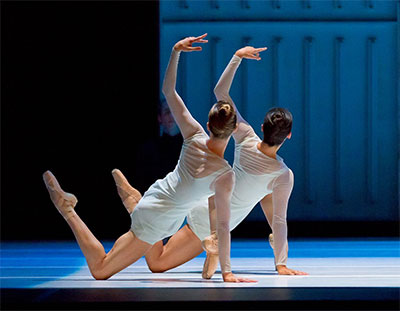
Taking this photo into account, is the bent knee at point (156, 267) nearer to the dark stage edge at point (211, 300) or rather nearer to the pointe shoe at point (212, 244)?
the pointe shoe at point (212, 244)

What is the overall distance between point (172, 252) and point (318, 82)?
3.50 m

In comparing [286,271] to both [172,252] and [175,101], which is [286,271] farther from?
[175,101]

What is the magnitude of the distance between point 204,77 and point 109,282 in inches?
152

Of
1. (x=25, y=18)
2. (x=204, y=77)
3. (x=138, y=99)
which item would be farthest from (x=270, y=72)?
(x=25, y=18)

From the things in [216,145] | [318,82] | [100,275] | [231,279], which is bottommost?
[100,275]

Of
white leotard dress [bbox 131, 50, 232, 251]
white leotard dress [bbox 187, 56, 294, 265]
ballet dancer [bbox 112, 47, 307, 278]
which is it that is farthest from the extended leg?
white leotard dress [bbox 131, 50, 232, 251]

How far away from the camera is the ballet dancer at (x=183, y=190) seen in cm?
312

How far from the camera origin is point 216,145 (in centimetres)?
319

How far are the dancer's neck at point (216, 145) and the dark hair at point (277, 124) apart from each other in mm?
306

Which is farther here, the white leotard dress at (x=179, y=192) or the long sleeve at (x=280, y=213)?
the long sleeve at (x=280, y=213)

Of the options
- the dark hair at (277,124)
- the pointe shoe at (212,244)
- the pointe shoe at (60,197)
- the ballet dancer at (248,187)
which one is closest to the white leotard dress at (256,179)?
the ballet dancer at (248,187)

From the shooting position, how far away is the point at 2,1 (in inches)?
249

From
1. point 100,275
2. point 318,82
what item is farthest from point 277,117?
point 318,82

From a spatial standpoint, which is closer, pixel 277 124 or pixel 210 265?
pixel 210 265
